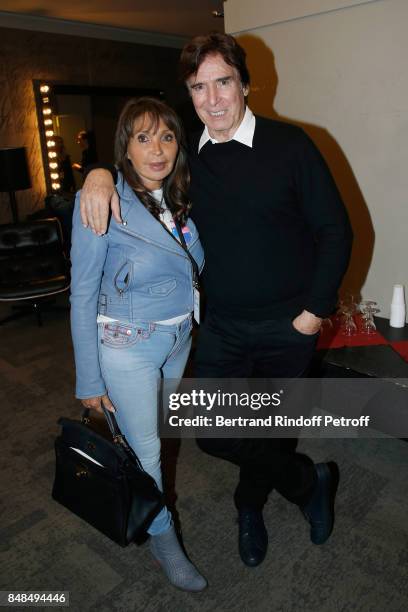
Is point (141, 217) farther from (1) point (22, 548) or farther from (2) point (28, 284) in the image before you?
(2) point (28, 284)

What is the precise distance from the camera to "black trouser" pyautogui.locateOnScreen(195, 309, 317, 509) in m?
1.57

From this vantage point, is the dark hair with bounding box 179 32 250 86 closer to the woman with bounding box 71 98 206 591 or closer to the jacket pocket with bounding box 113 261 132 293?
the woman with bounding box 71 98 206 591

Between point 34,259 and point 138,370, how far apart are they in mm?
3207

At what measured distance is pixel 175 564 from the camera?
1660 mm

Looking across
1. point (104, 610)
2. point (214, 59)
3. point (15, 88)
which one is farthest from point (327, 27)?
point (15, 88)

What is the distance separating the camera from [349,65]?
2514 millimetres

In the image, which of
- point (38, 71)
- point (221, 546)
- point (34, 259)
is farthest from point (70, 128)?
point (221, 546)

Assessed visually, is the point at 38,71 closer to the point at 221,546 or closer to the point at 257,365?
the point at 257,365

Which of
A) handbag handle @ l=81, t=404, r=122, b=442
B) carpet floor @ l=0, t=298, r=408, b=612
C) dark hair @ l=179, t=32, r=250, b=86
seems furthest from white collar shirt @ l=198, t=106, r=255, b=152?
carpet floor @ l=0, t=298, r=408, b=612

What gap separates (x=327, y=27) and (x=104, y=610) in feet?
9.03

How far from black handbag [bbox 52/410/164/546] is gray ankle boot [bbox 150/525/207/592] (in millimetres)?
174

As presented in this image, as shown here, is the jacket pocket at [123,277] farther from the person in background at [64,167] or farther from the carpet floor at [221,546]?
the person in background at [64,167]

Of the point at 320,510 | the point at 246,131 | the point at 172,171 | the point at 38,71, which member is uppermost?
the point at 38,71

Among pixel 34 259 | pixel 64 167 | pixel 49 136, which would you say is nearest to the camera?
pixel 34 259
